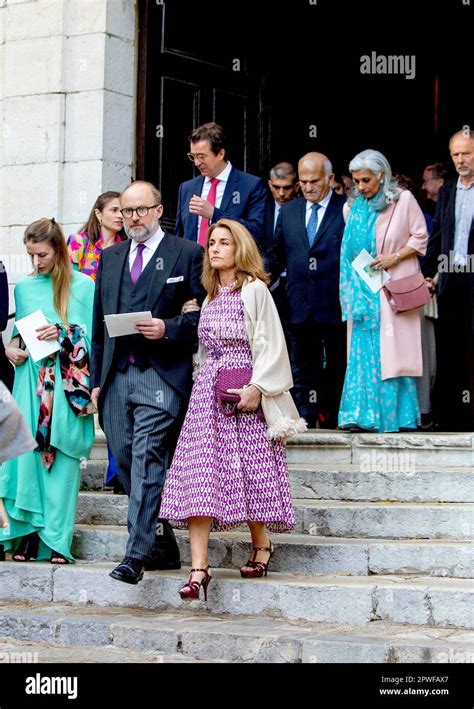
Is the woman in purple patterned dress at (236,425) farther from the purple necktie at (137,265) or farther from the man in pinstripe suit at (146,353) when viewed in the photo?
the purple necktie at (137,265)

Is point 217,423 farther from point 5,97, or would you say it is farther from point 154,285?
point 5,97

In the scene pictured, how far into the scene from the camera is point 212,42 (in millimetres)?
11594

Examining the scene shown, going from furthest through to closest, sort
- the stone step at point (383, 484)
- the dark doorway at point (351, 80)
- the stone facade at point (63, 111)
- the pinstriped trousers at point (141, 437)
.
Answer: the dark doorway at point (351, 80)
the stone facade at point (63, 111)
the stone step at point (383, 484)
the pinstriped trousers at point (141, 437)

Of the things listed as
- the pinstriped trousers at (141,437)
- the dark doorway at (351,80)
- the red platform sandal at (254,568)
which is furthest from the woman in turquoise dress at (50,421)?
the dark doorway at (351,80)

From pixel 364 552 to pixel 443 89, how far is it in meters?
8.10

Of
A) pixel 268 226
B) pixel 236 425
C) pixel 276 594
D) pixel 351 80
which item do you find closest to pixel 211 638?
pixel 276 594

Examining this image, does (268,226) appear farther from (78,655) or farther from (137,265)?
(78,655)

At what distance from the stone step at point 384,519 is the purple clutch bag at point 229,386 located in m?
0.94

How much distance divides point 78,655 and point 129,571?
54 cm

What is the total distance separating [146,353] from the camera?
24.2ft

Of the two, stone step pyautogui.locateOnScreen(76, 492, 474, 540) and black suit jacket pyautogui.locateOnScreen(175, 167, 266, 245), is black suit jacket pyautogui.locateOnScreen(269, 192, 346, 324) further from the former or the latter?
stone step pyautogui.locateOnScreen(76, 492, 474, 540)

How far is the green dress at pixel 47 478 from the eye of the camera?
796 centimetres

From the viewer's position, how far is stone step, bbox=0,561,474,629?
6594 mm
